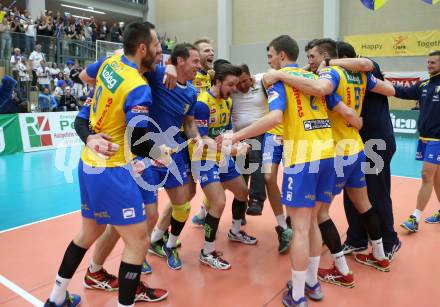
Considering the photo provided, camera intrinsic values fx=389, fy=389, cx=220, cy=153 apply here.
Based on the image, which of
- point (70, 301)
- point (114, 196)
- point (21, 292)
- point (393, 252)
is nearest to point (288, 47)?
point (114, 196)

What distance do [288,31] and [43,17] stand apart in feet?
42.4

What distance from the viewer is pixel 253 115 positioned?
5.16 m

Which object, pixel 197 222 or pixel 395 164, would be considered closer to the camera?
pixel 197 222

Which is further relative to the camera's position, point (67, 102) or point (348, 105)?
point (67, 102)

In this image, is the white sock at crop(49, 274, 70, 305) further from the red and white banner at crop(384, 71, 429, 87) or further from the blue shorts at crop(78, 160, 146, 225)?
the red and white banner at crop(384, 71, 429, 87)

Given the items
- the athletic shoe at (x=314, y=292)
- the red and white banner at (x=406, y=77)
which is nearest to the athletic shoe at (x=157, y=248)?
the athletic shoe at (x=314, y=292)

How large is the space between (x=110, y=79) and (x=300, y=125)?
1523mm

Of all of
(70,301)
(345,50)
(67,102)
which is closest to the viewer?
(70,301)

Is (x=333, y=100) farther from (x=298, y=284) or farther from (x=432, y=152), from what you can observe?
(x=432, y=152)

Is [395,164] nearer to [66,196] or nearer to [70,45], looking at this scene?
[66,196]

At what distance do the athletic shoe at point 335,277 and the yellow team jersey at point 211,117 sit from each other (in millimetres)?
1602

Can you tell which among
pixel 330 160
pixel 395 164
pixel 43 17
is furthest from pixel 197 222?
pixel 43 17

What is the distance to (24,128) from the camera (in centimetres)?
1110

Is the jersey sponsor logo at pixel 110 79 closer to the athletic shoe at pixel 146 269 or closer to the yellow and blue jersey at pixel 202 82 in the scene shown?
the yellow and blue jersey at pixel 202 82
